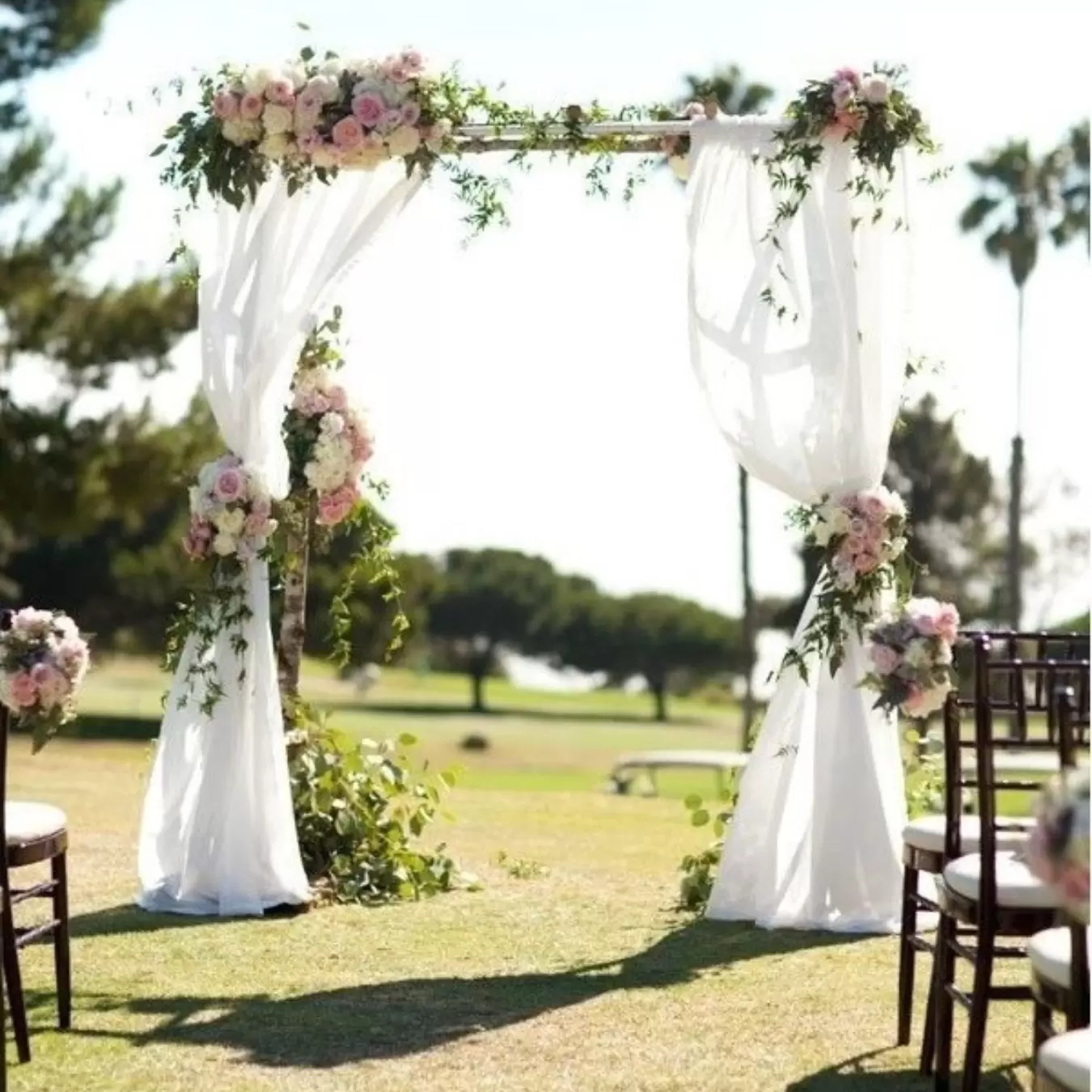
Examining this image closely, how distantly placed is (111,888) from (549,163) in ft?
10.0

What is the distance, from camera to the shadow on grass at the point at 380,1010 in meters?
4.69

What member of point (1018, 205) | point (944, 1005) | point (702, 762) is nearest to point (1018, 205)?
point (1018, 205)

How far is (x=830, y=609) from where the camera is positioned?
6293 mm

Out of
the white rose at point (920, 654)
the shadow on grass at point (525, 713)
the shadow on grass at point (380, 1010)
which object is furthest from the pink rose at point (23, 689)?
the shadow on grass at point (525, 713)

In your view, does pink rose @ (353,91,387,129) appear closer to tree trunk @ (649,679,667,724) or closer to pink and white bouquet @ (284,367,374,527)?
pink and white bouquet @ (284,367,374,527)

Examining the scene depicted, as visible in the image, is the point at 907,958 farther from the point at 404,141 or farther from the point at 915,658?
the point at 404,141

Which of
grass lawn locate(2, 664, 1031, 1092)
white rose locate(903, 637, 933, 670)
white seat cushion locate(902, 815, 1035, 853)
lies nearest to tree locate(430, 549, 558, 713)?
grass lawn locate(2, 664, 1031, 1092)

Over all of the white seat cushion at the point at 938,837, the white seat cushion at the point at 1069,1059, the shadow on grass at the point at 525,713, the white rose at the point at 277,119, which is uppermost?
the white rose at the point at 277,119

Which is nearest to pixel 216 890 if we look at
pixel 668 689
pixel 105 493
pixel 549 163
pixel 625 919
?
pixel 625 919

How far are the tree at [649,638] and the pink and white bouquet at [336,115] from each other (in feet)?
143

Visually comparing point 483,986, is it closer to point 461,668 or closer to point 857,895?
point 857,895

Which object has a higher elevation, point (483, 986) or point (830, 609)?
point (830, 609)

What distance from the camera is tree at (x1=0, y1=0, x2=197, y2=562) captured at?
17.2m

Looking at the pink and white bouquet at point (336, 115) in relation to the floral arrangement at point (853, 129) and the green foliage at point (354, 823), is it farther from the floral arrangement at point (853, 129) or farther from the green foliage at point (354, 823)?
the green foliage at point (354, 823)
